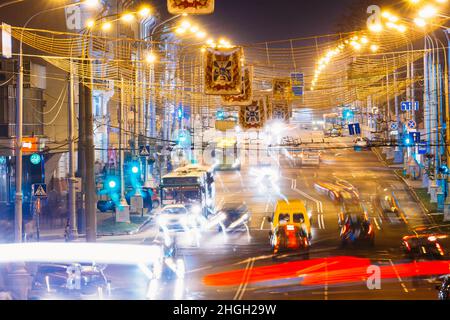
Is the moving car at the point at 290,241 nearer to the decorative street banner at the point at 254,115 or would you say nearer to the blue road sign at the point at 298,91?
the decorative street banner at the point at 254,115

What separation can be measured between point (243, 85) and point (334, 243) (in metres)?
11.4

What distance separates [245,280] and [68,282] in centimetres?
750

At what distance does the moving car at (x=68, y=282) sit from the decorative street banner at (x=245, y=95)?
1050 cm

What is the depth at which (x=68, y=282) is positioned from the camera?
22344mm

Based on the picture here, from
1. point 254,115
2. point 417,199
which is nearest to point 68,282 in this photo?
point 254,115

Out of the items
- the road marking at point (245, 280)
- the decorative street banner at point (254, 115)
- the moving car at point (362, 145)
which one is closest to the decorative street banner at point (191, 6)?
the road marking at point (245, 280)

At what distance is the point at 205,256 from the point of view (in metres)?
35.3

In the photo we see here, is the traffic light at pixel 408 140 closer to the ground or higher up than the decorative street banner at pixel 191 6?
closer to the ground

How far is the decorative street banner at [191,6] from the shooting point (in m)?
18.4

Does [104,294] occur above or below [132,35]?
below

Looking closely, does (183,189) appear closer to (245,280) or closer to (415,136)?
(415,136)

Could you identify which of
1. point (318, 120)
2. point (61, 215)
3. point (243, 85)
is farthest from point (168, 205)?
point (318, 120)

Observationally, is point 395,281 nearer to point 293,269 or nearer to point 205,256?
point 293,269

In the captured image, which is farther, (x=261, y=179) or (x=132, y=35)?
(x=132, y=35)
